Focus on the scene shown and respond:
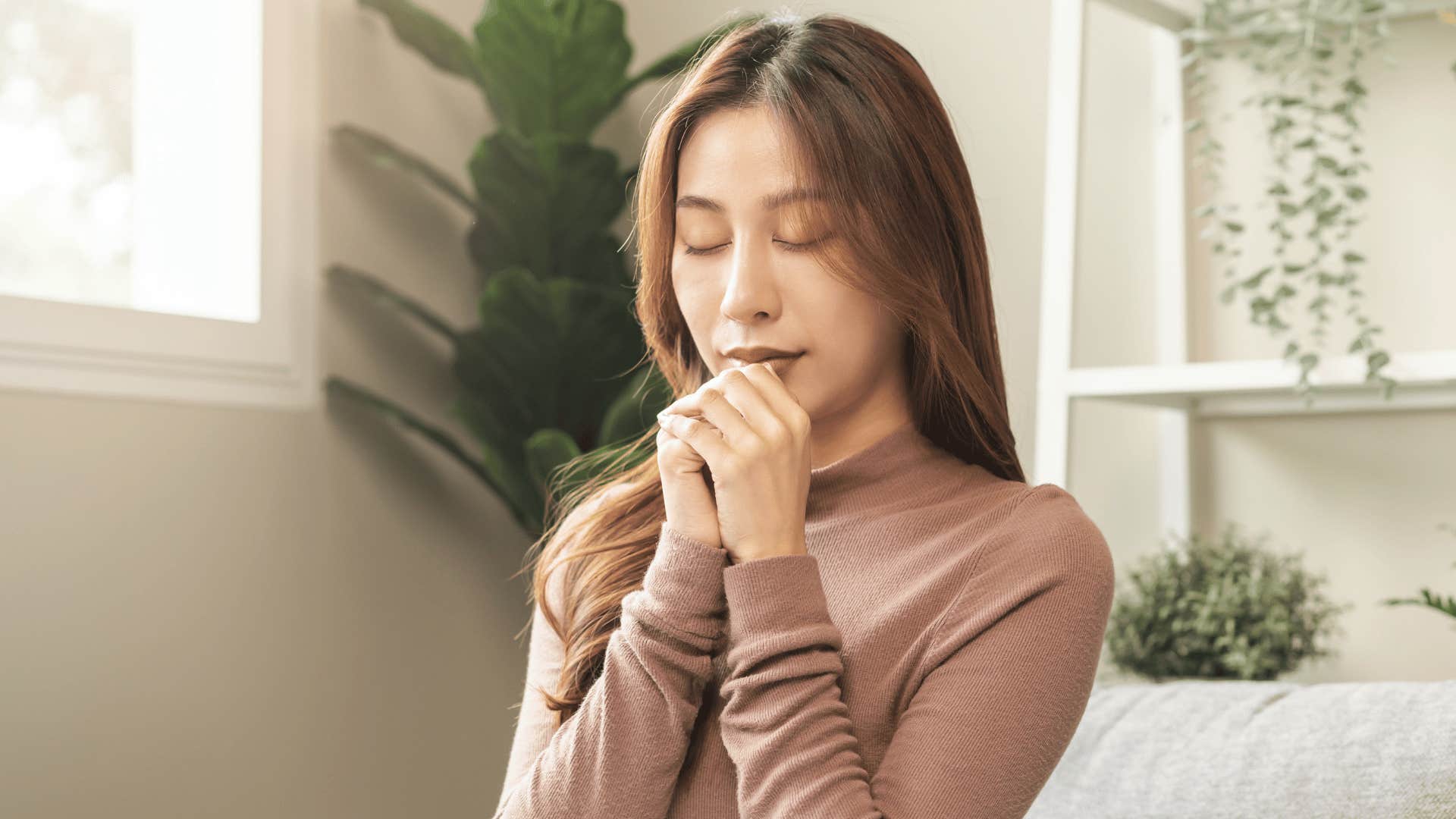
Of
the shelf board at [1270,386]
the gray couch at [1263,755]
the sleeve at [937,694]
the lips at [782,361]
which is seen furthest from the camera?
the shelf board at [1270,386]

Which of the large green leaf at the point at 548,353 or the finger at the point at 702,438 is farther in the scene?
the large green leaf at the point at 548,353

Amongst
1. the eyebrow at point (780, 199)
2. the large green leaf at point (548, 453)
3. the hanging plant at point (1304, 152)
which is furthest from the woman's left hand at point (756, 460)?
the large green leaf at point (548, 453)

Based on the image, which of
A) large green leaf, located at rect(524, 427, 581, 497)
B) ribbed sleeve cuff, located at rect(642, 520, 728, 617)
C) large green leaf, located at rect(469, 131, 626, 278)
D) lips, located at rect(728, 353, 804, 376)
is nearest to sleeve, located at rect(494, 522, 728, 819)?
ribbed sleeve cuff, located at rect(642, 520, 728, 617)

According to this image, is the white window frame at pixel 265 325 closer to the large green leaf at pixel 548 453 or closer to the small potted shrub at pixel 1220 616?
the large green leaf at pixel 548 453

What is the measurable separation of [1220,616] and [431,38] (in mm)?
1522

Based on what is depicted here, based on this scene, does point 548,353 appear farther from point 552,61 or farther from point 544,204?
point 552,61

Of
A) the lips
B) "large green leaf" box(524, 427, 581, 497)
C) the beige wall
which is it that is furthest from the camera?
"large green leaf" box(524, 427, 581, 497)

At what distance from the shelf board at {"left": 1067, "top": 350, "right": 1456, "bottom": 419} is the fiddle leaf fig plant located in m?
0.72

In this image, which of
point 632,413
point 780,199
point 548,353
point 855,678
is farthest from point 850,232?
point 548,353

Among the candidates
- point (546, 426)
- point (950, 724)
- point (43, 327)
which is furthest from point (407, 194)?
point (950, 724)

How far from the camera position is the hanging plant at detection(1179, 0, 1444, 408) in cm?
167

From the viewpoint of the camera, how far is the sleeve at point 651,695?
0.83 m

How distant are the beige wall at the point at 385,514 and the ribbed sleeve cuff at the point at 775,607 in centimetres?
132

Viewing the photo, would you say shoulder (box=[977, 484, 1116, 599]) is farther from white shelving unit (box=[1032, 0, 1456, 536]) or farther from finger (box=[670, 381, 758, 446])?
white shelving unit (box=[1032, 0, 1456, 536])
